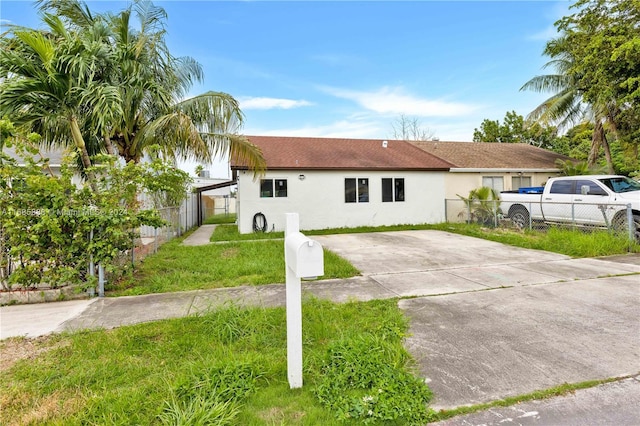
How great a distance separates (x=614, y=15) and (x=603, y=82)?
3.24 meters

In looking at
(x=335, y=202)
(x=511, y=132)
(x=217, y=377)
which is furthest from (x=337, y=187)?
(x=511, y=132)

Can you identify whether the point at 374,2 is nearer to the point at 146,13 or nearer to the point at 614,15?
the point at 146,13

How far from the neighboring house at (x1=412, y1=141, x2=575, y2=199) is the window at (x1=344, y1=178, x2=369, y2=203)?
408 centimetres

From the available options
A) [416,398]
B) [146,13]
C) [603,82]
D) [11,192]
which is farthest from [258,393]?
[603,82]

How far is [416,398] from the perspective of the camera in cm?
232

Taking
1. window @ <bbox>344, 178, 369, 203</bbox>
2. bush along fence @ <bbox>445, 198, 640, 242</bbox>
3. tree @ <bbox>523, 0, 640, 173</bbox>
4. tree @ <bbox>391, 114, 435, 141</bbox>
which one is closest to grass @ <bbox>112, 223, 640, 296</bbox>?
bush along fence @ <bbox>445, 198, 640, 242</bbox>

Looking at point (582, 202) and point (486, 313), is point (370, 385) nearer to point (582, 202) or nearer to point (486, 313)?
point (486, 313)

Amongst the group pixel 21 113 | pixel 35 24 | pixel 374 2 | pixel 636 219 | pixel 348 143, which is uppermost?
pixel 374 2

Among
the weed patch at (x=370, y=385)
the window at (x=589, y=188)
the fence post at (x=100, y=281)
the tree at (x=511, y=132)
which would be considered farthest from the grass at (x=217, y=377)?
the tree at (x=511, y=132)

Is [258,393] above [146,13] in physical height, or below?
below

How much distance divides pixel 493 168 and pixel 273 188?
10.6m

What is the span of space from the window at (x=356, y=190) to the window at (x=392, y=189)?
82 cm

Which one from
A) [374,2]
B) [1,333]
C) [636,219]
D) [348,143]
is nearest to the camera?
[1,333]

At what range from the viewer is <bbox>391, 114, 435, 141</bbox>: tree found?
1314 inches
